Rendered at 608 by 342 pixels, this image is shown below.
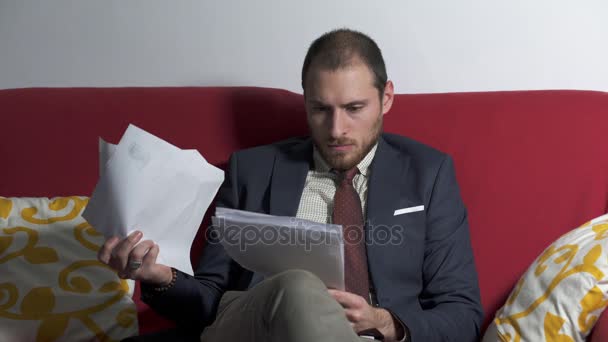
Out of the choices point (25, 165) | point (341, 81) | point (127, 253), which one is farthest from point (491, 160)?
point (25, 165)

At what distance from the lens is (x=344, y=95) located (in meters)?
1.59

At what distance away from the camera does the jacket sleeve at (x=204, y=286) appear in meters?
1.47

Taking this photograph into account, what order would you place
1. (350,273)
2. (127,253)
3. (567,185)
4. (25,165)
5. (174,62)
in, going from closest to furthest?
1. (127,253)
2. (350,273)
3. (567,185)
4. (25,165)
5. (174,62)

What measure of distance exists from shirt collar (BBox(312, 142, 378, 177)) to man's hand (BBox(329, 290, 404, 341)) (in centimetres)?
42

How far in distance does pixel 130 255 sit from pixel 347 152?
1.88ft

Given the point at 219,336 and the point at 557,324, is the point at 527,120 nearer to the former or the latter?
the point at 557,324

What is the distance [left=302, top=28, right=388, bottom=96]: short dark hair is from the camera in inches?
63.6

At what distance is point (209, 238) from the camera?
168 centimetres

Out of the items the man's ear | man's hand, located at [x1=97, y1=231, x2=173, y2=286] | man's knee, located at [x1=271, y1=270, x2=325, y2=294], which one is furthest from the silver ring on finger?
the man's ear

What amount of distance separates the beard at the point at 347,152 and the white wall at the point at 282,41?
0.44 metres

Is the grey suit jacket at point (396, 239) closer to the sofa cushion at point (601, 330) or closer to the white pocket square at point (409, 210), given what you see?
the white pocket square at point (409, 210)

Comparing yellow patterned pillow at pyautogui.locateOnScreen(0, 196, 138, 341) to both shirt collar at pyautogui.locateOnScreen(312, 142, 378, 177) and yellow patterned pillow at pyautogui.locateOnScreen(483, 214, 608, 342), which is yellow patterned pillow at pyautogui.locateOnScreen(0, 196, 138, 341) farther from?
yellow patterned pillow at pyautogui.locateOnScreen(483, 214, 608, 342)

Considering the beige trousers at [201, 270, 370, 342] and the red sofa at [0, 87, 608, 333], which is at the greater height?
the red sofa at [0, 87, 608, 333]

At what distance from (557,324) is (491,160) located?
1.64ft
